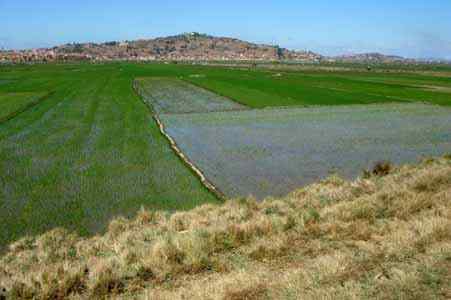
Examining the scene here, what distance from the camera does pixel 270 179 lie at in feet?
65.5

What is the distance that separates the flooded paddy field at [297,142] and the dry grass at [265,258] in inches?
272

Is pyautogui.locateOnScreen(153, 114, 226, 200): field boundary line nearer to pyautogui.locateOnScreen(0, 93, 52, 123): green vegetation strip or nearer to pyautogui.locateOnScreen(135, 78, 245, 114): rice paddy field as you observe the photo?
pyautogui.locateOnScreen(135, 78, 245, 114): rice paddy field

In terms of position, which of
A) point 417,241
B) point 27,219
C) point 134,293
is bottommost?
point 27,219

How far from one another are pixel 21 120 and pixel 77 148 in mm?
12566

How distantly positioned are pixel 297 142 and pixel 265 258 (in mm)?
19919

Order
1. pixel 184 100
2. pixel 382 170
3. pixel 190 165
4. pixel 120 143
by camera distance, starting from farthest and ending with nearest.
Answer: pixel 184 100 → pixel 120 143 → pixel 190 165 → pixel 382 170

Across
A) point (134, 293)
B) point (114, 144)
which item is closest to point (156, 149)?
point (114, 144)

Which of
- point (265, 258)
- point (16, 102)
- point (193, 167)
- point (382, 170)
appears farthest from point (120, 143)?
point (16, 102)

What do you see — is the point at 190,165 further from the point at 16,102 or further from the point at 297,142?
the point at 16,102

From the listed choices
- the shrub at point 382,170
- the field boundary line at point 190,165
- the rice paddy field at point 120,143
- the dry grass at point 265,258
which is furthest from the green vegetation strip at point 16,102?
the shrub at point 382,170

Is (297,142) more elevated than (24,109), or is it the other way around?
(24,109)

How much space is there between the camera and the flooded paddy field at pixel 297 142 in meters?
20.7

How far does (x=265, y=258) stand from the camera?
860cm

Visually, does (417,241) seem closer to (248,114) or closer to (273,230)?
(273,230)
